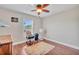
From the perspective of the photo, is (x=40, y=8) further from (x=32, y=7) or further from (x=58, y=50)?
Answer: (x=58, y=50)

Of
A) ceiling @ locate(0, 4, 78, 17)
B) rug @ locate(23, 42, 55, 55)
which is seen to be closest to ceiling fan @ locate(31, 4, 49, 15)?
ceiling @ locate(0, 4, 78, 17)

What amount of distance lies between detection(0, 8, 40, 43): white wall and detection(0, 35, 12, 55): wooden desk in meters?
0.07

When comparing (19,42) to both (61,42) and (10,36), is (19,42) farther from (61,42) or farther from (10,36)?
(61,42)

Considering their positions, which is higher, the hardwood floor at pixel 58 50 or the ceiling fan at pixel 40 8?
the ceiling fan at pixel 40 8

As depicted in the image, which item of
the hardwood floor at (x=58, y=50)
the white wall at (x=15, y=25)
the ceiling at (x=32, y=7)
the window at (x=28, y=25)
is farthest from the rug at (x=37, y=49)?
the ceiling at (x=32, y=7)

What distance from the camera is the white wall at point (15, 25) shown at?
51.2 inches

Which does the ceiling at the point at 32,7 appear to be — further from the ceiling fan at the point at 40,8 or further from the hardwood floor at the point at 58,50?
the hardwood floor at the point at 58,50

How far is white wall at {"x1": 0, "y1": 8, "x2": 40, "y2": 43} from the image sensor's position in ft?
4.27

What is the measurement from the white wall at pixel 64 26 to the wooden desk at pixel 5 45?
68 centimetres

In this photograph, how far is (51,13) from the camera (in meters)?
1.42

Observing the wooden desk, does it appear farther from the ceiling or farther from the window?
the ceiling

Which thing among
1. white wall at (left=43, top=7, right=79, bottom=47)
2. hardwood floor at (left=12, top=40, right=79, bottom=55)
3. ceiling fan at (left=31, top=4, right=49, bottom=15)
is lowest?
hardwood floor at (left=12, top=40, right=79, bottom=55)
